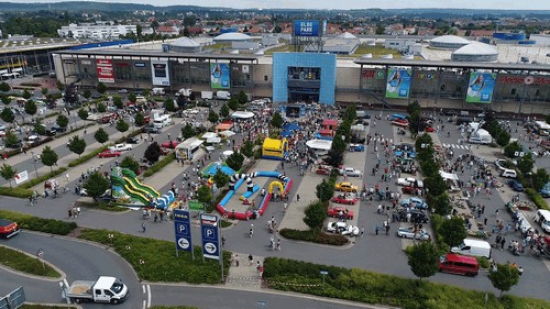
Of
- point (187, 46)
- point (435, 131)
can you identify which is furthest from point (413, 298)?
point (187, 46)

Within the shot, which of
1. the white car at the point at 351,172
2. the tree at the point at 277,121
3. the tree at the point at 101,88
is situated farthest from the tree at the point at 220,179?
the tree at the point at 101,88

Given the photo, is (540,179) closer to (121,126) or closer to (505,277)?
(505,277)

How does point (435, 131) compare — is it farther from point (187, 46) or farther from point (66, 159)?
point (187, 46)

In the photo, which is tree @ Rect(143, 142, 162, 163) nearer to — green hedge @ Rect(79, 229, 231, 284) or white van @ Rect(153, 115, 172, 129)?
green hedge @ Rect(79, 229, 231, 284)

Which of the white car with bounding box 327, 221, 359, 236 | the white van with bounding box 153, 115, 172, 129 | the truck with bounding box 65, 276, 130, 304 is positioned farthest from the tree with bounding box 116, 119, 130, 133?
the white car with bounding box 327, 221, 359, 236

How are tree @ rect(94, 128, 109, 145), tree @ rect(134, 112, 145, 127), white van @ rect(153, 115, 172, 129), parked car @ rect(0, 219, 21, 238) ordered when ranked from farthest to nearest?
1. white van @ rect(153, 115, 172, 129)
2. tree @ rect(134, 112, 145, 127)
3. tree @ rect(94, 128, 109, 145)
4. parked car @ rect(0, 219, 21, 238)

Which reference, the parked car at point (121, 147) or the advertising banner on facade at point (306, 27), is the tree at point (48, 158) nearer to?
the parked car at point (121, 147)
